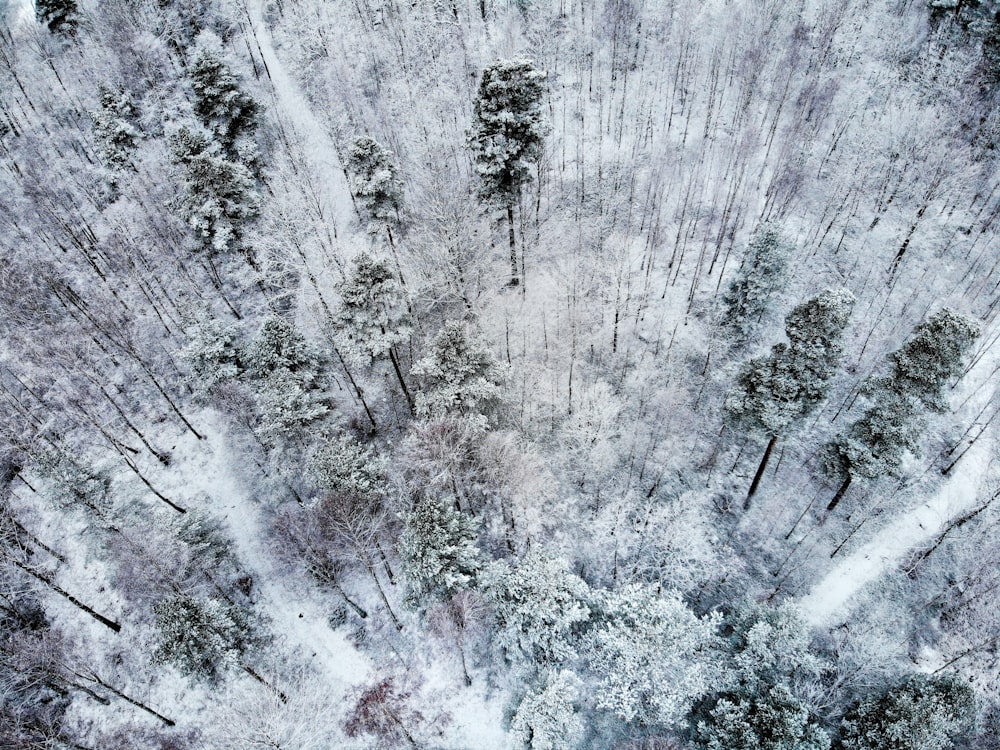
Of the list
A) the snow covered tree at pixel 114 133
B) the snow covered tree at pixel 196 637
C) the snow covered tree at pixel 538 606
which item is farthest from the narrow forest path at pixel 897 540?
the snow covered tree at pixel 114 133

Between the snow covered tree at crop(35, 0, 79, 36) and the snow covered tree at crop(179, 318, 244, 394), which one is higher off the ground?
the snow covered tree at crop(35, 0, 79, 36)

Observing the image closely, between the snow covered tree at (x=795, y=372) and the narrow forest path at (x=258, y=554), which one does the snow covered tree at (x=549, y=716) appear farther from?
the snow covered tree at (x=795, y=372)

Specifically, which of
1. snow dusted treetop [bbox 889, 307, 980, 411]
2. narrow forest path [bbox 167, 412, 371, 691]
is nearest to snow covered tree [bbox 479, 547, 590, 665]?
narrow forest path [bbox 167, 412, 371, 691]

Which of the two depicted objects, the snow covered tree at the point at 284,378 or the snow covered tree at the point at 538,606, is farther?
the snow covered tree at the point at 284,378

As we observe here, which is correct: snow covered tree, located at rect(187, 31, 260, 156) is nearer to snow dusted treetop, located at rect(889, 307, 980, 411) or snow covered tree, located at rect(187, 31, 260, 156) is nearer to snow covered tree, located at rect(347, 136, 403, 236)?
snow covered tree, located at rect(347, 136, 403, 236)

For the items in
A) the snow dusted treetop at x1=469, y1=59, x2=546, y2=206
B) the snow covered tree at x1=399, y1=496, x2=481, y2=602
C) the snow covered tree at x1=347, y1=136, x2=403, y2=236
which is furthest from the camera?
the snow covered tree at x1=347, y1=136, x2=403, y2=236

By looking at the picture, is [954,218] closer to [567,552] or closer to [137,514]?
[567,552]

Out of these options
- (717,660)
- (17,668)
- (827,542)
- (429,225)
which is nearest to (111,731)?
(17,668)
